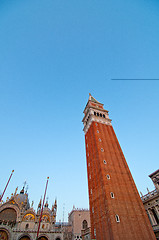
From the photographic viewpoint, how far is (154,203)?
1188 inches

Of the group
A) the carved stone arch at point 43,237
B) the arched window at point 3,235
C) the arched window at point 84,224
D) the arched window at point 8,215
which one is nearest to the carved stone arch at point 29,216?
the arched window at point 8,215

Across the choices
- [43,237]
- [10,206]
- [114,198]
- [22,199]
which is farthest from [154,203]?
[22,199]

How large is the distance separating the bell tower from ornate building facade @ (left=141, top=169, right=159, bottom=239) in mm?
2722

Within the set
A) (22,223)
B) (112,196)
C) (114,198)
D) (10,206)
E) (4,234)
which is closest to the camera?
(114,198)

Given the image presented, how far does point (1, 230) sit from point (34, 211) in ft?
33.9

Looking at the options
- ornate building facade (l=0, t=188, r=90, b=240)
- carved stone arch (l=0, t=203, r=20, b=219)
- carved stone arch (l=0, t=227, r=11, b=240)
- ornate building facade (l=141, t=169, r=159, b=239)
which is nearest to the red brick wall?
ornate building facade (l=141, t=169, r=159, b=239)

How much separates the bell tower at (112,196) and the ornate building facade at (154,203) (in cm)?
272

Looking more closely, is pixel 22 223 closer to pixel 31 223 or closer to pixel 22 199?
pixel 31 223

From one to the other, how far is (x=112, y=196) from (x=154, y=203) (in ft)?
29.4

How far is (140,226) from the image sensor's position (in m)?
26.5

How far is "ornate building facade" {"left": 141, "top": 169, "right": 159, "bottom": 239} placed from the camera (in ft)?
95.9

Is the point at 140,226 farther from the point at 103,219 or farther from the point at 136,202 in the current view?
the point at 103,219

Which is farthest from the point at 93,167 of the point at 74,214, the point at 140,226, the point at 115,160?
the point at 74,214

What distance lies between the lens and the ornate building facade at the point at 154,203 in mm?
29223
